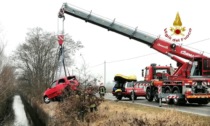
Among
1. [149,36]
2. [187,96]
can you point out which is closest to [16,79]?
[149,36]

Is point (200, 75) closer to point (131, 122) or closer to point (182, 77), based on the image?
point (182, 77)

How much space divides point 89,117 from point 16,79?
166ft

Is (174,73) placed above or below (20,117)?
above

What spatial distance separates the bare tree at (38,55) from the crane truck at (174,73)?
26.0 m

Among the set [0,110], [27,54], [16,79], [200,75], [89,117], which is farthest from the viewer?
[16,79]

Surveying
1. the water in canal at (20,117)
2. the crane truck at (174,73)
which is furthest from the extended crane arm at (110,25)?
the water in canal at (20,117)

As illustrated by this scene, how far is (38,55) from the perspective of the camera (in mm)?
57281

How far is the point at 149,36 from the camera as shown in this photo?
79.6 ft

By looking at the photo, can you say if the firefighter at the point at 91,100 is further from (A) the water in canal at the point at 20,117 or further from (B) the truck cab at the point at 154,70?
(A) the water in canal at the point at 20,117

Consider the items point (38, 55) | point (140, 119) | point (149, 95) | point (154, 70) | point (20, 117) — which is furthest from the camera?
point (38, 55)

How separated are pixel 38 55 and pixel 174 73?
37.2 metres

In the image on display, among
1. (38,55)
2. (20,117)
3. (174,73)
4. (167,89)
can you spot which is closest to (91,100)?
(167,89)

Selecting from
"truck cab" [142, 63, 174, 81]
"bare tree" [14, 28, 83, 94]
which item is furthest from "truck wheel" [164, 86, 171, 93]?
"bare tree" [14, 28, 83, 94]

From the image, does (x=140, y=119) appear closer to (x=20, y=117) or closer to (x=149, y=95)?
(x=149, y=95)
